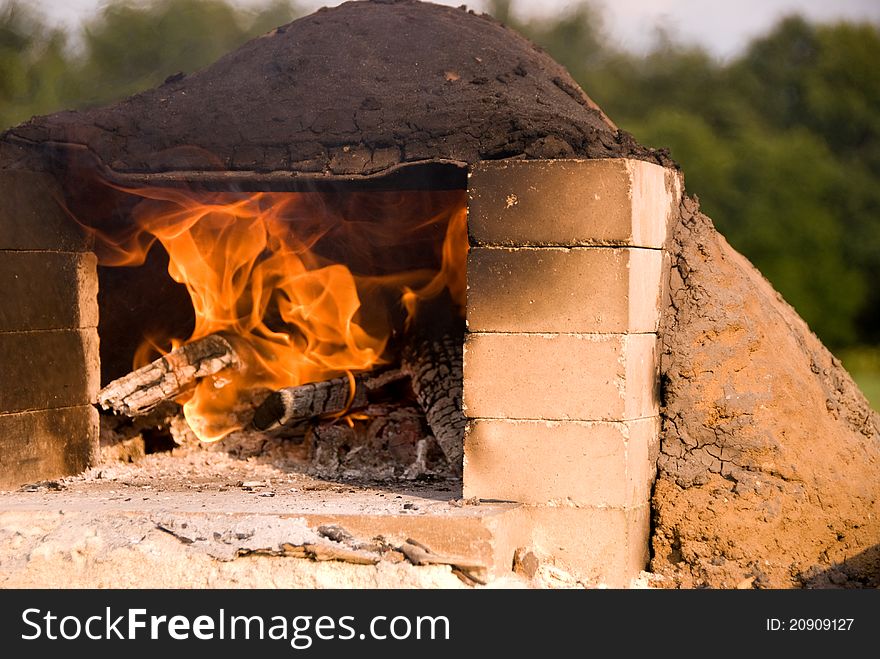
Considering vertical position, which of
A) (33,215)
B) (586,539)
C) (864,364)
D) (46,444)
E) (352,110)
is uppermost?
(352,110)

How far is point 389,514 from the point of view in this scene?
518 centimetres

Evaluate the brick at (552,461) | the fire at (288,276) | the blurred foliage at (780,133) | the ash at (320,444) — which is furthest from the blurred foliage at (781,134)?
the brick at (552,461)

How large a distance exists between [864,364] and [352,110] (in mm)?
21497

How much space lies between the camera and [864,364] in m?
25.6

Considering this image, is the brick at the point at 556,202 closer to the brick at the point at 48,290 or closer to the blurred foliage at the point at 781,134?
the brick at the point at 48,290

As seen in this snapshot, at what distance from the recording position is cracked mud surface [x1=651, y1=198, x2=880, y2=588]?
5.76 m

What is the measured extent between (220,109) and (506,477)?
2.23m

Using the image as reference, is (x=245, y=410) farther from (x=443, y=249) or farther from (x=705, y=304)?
(x=705, y=304)

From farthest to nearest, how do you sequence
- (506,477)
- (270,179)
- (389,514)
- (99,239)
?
1. (99,239)
2. (270,179)
3. (506,477)
4. (389,514)

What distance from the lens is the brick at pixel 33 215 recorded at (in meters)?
6.27

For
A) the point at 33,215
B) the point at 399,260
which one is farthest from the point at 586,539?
the point at 33,215

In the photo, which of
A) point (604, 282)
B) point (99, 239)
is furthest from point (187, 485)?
point (604, 282)

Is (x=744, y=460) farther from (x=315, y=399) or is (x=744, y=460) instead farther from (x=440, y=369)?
(x=315, y=399)

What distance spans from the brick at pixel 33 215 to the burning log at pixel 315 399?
129cm
